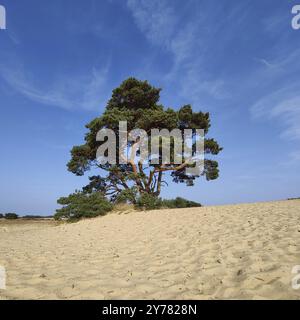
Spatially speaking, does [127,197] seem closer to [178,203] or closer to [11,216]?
[178,203]

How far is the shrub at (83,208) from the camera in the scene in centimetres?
1518

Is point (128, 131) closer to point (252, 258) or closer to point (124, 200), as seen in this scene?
point (124, 200)

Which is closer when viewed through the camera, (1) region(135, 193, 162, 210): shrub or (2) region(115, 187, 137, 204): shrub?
(1) region(135, 193, 162, 210): shrub

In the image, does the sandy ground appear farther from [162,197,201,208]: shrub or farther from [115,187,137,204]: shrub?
[162,197,201,208]: shrub

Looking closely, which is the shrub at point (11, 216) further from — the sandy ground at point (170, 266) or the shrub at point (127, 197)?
the sandy ground at point (170, 266)

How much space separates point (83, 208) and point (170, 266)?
11.5m

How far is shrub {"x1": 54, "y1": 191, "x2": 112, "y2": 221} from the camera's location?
1518cm

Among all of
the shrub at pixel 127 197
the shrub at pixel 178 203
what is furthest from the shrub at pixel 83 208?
the shrub at pixel 178 203

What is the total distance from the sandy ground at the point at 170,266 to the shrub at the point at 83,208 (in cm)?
800

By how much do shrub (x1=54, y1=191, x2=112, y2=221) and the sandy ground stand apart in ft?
26.3

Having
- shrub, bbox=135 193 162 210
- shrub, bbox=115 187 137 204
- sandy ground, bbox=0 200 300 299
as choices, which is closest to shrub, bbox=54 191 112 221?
shrub, bbox=115 187 137 204

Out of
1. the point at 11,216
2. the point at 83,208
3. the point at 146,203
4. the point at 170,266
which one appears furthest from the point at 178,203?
the point at 11,216

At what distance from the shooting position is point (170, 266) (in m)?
4.64

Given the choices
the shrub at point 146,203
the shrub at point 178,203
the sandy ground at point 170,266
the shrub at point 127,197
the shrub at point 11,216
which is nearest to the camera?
the sandy ground at point 170,266
